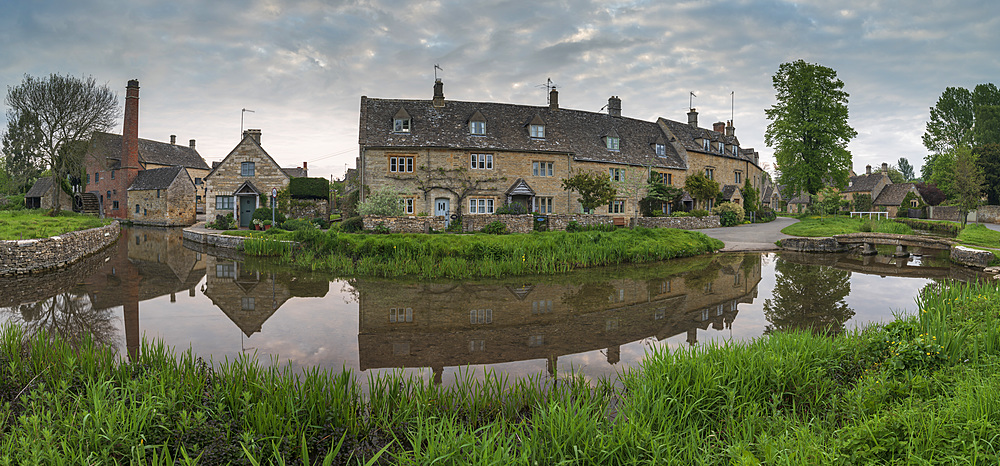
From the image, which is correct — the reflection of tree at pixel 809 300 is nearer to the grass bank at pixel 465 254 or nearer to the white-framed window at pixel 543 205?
the grass bank at pixel 465 254

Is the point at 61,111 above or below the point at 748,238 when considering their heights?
above

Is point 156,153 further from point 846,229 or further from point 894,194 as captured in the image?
point 894,194

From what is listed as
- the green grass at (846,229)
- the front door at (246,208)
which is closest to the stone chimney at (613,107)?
the green grass at (846,229)

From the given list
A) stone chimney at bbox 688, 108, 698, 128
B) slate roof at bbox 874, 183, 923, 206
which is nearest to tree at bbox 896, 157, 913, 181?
slate roof at bbox 874, 183, 923, 206

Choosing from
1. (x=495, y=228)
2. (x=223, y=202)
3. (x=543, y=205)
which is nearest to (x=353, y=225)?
(x=495, y=228)

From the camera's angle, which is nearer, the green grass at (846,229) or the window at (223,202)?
the green grass at (846,229)

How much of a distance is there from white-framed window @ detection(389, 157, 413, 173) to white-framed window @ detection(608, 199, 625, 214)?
616 inches

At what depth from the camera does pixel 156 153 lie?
55.2 m

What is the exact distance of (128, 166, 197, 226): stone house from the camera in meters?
41.6

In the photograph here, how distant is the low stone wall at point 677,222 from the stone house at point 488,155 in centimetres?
300

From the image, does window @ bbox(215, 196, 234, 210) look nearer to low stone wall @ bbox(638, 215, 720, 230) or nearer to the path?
low stone wall @ bbox(638, 215, 720, 230)

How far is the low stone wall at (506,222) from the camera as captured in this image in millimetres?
27344

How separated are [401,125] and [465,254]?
1842 cm

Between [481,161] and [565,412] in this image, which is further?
[481,161]
